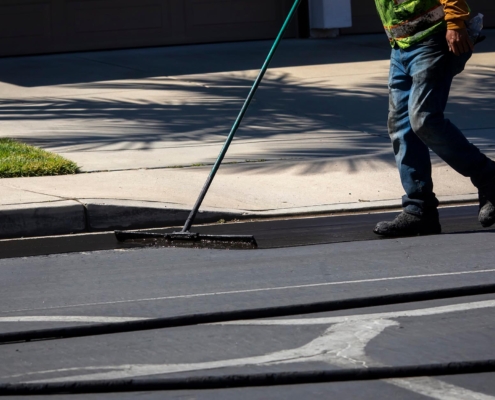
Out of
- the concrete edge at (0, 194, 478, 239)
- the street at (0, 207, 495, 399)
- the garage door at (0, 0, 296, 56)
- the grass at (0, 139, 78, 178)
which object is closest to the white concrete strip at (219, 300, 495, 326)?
the street at (0, 207, 495, 399)

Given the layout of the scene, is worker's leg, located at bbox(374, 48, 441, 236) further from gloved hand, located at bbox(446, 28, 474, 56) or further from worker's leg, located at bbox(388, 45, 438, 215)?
gloved hand, located at bbox(446, 28, 474, 56)

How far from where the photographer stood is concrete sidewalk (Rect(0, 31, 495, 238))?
711 cm

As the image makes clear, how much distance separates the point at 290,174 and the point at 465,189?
129cm

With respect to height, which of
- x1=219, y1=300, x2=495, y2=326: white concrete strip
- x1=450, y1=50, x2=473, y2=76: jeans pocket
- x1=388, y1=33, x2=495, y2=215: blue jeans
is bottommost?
x1=219, y1=300, x2=495, y2=326: white concrete strip

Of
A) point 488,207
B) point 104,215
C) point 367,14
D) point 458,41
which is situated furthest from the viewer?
point 367,14

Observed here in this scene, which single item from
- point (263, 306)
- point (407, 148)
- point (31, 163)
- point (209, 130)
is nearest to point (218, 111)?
point (209, 130)

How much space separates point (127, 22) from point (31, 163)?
8294mm

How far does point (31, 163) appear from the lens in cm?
810

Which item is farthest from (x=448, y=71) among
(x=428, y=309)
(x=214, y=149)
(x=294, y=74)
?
(x=294, y=74)

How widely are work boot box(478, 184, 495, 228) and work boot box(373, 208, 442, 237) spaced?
0.89 ft

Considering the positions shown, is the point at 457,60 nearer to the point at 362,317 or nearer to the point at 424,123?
the point at 424,123

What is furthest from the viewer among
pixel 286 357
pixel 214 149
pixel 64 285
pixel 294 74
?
pixel 294 74

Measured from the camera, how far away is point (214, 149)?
29.6 ft

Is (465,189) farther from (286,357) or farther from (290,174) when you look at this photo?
(286,357)
